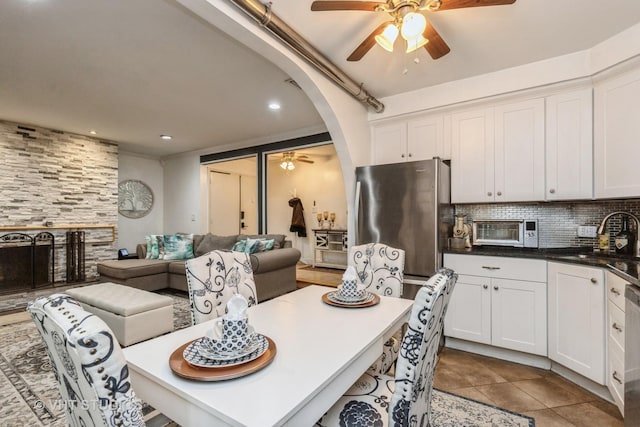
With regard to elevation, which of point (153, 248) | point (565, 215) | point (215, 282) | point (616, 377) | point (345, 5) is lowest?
point (616, 377)

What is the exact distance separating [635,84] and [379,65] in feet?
5.88

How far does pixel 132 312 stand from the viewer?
2.59 meters

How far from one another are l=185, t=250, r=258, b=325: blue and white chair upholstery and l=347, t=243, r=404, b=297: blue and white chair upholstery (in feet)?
2.50

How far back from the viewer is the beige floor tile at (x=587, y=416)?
1759mm

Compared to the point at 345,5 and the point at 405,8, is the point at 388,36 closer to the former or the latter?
the point at 405,8

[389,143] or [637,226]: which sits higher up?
[389,143]

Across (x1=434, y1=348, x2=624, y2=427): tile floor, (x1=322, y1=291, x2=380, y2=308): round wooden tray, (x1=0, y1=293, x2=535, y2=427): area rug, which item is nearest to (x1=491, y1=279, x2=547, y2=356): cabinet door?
(x1=434, y1=348, x2=624, y2=427): tile floor

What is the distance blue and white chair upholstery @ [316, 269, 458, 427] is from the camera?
87 cm

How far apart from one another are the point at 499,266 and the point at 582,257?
1.77 feet

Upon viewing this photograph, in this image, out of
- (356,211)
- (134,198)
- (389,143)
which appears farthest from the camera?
(134,198)

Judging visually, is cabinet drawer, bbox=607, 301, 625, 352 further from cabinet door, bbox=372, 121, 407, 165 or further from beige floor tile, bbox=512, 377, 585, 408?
cabinet door, bbox=372, 121, 407, 165

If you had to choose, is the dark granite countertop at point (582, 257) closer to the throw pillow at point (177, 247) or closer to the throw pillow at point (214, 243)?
the throw pillow at point (214, 243)

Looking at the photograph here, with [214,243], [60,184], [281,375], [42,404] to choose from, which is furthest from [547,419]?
[60,184]

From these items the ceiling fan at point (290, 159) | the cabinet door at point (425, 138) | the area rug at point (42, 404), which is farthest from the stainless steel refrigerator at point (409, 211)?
the ceiling fan at point (290, 159)
